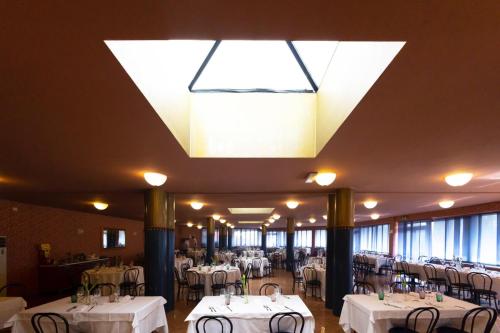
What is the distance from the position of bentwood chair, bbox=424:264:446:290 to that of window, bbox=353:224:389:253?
8550 mm

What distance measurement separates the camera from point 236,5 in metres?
1.56

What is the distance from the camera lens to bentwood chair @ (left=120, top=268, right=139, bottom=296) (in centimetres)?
995

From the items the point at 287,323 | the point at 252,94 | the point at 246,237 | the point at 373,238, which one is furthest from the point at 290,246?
the point at 246,237

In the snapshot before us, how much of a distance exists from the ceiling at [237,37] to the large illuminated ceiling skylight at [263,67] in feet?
3.00

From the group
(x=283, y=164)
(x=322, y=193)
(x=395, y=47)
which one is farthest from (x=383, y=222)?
(x=395, y=47)

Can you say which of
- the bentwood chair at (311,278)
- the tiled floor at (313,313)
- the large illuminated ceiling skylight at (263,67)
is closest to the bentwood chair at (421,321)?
the tiled floor at (313,313)

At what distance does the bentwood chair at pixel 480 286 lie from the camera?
28.4 feet

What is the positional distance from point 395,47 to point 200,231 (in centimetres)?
3071

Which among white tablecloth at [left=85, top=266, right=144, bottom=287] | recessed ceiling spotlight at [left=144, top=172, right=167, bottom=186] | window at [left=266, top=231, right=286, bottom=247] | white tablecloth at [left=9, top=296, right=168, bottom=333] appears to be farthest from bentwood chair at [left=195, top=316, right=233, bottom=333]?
window at [left=266, top=231, right=286, bottom=247]

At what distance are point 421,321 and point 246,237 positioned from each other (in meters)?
32.8

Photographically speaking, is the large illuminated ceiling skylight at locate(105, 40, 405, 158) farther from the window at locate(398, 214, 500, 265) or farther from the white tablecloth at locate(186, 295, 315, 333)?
the window at locate(398, 214, 500, 265)

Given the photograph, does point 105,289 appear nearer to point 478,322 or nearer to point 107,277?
point 107,277

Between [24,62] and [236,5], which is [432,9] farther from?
[24,62]

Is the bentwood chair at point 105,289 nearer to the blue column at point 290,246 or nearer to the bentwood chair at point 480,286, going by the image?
the bentwood chair at point 480,286
